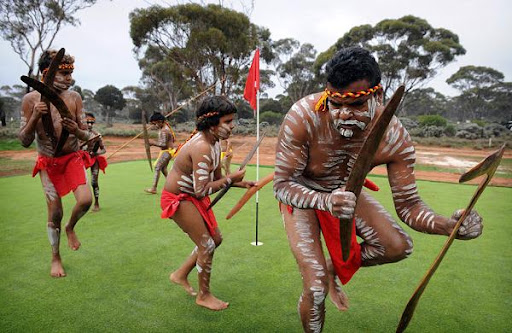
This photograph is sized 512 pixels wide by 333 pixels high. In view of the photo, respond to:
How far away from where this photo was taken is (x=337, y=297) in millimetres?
2848

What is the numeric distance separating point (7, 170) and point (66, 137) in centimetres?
1074

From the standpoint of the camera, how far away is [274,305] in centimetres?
292

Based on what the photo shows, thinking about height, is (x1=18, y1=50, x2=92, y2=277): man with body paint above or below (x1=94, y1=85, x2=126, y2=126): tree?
below

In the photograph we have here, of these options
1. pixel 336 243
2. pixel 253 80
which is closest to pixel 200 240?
pixel 336 243

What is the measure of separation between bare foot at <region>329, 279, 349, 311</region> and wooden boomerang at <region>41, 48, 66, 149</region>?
290 centimetres

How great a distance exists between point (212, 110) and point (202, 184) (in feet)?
2.05

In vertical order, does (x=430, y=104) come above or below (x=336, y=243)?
above

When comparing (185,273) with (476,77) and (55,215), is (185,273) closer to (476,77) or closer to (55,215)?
(55,215)

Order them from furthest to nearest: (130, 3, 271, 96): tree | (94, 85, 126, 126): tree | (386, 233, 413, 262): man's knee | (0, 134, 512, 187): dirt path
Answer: (94, 85, 126, 126): tree → (130, 3, 271, 96): tree → (0, 134, 512, 187): dirt path → (386, 233, 413, 262): man's knee

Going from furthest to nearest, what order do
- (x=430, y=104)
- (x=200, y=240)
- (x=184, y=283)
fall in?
(x=430, y=104) → (x=184, y=283) → (x=200, y=240)

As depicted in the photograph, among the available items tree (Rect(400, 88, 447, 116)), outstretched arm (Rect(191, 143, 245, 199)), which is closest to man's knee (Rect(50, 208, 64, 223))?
outstretched arm (Rect(191, 143, 245, 199))

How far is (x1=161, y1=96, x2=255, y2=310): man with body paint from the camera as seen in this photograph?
2950 mm

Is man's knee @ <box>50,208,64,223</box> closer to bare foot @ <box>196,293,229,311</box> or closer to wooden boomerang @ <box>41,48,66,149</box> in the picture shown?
wooden boomerang @ <box>41,48,66,149</box>

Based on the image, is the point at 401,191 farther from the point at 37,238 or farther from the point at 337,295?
the point at 37,238
